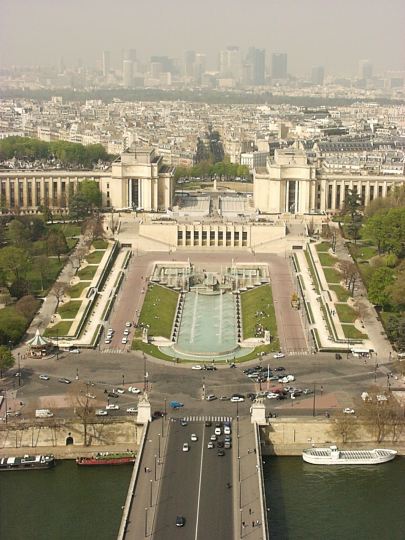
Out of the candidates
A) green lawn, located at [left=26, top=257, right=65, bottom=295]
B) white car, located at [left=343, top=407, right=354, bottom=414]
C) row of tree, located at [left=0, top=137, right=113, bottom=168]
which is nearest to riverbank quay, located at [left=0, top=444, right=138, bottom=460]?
white car, located at [left=343, top=407, right=354, bottom=414]

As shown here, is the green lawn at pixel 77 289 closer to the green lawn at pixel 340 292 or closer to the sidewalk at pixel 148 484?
the green lawn at pixel 340 292

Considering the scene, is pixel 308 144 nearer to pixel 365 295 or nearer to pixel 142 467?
pixel 365 295

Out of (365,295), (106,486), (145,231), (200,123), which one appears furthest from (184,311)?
(200,123)

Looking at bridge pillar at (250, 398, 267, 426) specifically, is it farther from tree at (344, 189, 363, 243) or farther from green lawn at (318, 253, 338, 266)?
tree at (344, 189, 363, 243)

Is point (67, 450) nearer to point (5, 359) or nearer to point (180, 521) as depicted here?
point (5, 359)

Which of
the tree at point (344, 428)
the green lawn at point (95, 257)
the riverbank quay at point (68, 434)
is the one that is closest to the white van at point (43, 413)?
the riverbank quay at point (68, 434)

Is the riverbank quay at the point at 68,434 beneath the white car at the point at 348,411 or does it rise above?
beneath

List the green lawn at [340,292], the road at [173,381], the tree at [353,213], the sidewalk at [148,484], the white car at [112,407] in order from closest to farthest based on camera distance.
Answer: the sidewalk at [148,484], the white car at [112,407], the road at [173,381], the green lawn at [340,292], the tree at [353,213]
